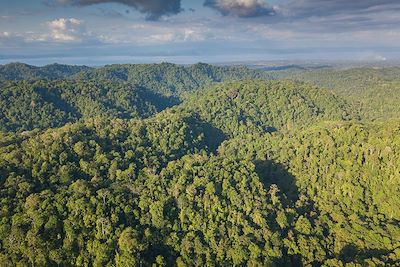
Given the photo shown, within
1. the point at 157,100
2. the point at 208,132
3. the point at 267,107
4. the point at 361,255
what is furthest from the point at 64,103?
the point at 361,255

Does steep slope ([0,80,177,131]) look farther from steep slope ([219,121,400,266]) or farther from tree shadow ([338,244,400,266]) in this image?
tree shadow ([338,244,400,266])

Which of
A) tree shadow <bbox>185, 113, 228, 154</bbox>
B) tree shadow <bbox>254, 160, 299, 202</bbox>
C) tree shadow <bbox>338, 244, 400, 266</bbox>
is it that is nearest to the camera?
tree shadow <bbox>338, 244, 400, 266</bbox>

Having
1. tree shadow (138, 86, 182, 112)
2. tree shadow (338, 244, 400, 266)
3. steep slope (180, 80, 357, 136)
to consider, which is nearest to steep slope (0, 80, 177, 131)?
tree shadow (138, 86, 182, 112)

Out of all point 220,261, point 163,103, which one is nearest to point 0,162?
point 220,261

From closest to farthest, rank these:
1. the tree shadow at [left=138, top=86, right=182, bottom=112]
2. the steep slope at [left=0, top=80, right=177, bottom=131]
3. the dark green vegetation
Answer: the dark green vegetation → the steep slope at [left=0, top=80, right=177, bottom=131] → the tree shadow at [left=138, top=86, right=182, bottom=112]

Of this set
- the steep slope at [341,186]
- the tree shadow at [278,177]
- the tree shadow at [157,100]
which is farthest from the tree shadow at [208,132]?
the tree shadow at [157,100]

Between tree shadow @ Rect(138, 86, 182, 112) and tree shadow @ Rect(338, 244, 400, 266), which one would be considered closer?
tree shadow @ Rect(338, 244, 400, 266)

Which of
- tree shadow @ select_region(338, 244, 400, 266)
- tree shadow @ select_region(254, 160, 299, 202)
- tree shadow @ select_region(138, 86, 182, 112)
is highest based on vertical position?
tree shadow @ select_region(138, 86, 182, 112)

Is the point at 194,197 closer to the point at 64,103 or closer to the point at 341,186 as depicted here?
the point at 341,186
